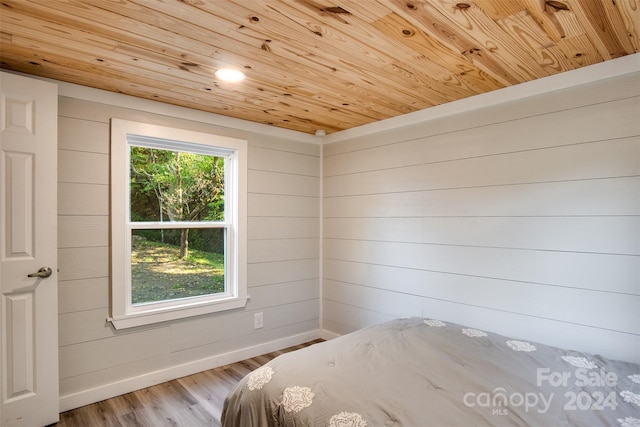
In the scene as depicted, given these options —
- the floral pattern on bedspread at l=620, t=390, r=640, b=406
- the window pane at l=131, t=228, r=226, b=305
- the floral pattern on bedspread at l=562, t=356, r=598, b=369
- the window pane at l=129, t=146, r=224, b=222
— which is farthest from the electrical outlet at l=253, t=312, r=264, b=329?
the floral pattern on bedspread at l=620, t=390, r=640, b=406

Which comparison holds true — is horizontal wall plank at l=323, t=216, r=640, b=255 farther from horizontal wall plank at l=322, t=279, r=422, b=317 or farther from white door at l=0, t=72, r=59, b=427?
white door at l=0, t=72, r=59, b=427

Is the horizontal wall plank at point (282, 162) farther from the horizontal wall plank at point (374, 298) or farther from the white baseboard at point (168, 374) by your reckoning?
the white baseboard at point (168, 374)

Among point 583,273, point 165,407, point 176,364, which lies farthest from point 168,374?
point 583,273

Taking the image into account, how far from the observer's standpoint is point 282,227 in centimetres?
352

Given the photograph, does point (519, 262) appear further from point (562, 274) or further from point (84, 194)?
point (84, 194)

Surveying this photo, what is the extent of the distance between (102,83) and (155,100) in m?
0.39

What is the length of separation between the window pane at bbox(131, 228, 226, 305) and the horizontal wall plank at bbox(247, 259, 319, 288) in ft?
0.94

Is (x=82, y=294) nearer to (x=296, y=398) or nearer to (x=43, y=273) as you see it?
(x=43, y=273)

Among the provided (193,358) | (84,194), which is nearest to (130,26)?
(84,194)

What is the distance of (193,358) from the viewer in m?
2.94

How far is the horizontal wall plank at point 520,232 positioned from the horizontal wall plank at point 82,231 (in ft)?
7.11

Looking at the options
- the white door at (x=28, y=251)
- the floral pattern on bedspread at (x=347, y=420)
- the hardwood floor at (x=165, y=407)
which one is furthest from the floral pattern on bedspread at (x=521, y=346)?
the white door at (x=28, y=251)

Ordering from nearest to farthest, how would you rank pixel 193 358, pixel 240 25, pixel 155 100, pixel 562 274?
pixel 240 25
pixel 562 274
pixel 155 100
pixel 193 358

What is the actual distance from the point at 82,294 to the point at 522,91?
332 cm
